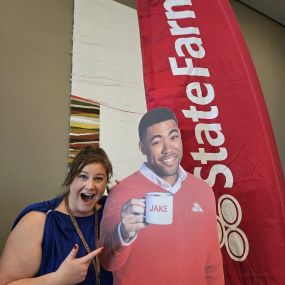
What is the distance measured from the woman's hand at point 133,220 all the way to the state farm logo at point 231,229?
10.0 inches

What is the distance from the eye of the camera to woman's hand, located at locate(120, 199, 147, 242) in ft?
2.77

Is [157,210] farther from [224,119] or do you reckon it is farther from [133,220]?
[224,119]

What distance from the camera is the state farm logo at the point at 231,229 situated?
0.93 meters

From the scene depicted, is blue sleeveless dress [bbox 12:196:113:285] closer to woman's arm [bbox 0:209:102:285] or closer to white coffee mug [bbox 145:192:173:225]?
woman's arm [bbox 0:209:102:285]

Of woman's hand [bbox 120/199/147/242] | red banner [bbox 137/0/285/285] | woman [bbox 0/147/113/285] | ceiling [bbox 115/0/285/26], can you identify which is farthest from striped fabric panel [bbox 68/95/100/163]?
ceiling [bbox 115/0/285/26]

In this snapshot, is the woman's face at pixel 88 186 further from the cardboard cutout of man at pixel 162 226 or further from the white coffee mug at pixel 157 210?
the white coffee mug at pixel 157 210

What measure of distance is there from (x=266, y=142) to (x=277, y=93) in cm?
234

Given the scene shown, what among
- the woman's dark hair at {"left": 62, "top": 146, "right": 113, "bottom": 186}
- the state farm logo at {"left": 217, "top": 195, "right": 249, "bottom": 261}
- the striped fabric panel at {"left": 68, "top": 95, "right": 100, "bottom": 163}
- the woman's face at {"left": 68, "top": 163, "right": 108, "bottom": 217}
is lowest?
the state farm logo at {"left": 217, "top": 195, "right": 249, "bottom": 261}

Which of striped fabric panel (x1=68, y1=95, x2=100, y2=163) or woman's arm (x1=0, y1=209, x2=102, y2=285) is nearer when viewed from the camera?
woman's arm (x1=0, y1=209, x2=102, y2=285)

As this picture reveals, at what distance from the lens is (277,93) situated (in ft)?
9.90

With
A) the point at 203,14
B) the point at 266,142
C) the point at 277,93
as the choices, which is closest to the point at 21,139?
the point at 203,14

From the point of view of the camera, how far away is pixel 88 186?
3.29ft

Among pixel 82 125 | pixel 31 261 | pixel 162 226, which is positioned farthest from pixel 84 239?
pixel 82 125

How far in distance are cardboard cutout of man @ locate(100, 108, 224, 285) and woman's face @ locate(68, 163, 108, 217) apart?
0.08 metres
